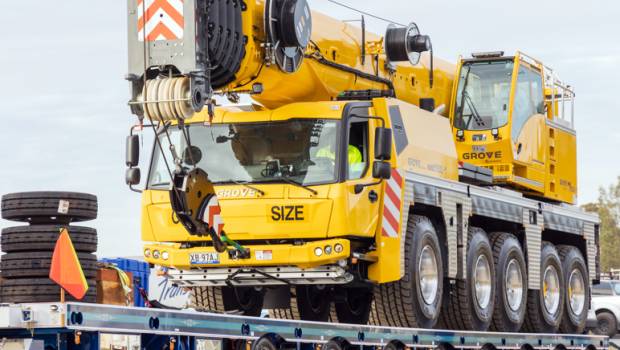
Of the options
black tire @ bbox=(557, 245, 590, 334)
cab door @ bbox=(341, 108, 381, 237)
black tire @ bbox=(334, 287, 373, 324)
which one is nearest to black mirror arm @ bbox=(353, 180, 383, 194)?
cab door @ bbox=(341, 108, 381, 237)

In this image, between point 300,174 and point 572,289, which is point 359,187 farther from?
point 572,289

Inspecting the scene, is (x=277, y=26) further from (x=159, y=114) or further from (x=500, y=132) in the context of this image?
(x=500, y=132)

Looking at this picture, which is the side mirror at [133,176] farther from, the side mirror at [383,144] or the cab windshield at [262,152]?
the side mirror at [383,144]

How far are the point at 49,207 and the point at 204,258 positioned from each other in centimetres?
314

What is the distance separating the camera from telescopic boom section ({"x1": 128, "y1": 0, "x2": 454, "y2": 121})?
1212cm

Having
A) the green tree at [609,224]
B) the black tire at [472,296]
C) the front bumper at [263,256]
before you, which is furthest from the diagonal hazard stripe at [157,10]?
the green tree at [609,224]

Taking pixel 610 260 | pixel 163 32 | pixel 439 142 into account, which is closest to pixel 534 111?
pixel 439 142

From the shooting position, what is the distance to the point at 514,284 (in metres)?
17.7

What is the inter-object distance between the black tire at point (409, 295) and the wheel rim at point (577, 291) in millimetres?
5776

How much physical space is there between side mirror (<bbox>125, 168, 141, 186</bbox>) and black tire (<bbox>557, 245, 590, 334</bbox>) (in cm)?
836

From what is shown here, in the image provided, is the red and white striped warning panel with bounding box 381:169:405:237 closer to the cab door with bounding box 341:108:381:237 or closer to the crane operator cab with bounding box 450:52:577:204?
the cab door with bounding box 341:108:381:237

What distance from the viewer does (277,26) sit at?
1356 cm

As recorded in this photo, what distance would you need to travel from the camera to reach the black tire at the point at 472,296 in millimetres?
16141

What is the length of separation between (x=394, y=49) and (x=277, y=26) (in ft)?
9.70
